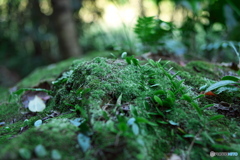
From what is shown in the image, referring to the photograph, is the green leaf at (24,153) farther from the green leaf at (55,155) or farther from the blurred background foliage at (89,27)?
the blurred background foliage at (89,27)

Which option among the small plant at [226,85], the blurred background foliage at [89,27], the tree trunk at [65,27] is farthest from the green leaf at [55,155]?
the tree trunk at [65,27]

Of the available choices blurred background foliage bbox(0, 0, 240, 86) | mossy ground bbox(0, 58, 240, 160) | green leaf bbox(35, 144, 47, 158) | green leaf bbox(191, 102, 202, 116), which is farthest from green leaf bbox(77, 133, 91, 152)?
blurred background foliage bbox(0, 0, 240, 86)

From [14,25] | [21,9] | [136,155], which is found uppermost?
[21,9]

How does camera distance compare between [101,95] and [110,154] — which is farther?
[101,95]

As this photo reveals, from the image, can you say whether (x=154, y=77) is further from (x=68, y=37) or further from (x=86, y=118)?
(x=68, y=37)

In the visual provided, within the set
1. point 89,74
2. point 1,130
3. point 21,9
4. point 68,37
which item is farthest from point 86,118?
point 21,9

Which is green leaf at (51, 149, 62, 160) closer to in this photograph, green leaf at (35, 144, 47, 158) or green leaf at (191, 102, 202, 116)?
green leaf at (35, 144, 47, 158)

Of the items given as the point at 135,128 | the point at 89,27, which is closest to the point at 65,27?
the point at 89,27
